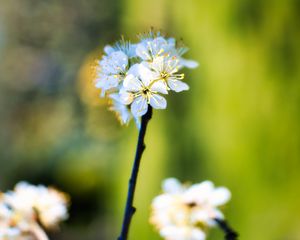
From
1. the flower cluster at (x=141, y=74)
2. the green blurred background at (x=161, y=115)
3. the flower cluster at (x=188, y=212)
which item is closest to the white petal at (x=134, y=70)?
the flower cluster at (x=141, y=74)

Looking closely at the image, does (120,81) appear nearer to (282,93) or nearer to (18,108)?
(282,93)

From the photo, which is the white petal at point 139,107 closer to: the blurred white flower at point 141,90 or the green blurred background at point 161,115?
the blurred white flower at point 141,90

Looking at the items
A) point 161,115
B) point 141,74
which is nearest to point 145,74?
point 141,74

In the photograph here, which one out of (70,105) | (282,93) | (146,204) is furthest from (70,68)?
(282,93)

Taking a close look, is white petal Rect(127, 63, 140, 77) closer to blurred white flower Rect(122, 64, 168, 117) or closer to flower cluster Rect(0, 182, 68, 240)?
blurred white flower Rect(122, 64, 168, 117)

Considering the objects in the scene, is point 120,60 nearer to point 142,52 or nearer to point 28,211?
point 142,52

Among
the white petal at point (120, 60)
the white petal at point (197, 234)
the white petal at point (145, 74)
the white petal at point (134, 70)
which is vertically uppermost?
the white petal at point (120, 60)

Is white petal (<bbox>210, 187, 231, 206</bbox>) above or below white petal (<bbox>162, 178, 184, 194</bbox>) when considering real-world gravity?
below

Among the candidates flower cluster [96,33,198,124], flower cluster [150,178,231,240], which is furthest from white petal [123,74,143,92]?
flower cluster [150,178,231,240]
